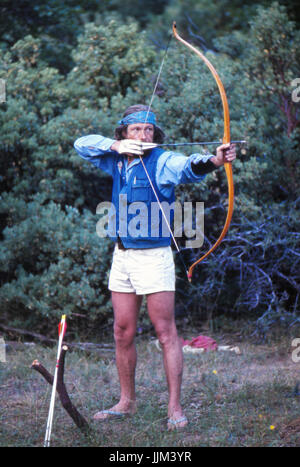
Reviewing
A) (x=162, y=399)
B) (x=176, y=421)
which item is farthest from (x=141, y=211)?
(x=162, y=399)

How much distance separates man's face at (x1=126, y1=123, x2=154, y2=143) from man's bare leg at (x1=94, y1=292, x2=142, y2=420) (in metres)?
0.98

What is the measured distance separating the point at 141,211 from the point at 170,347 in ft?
2.75

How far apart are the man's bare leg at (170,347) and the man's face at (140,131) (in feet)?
3.18

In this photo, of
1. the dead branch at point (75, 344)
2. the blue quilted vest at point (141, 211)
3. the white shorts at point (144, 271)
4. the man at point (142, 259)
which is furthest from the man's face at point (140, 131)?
the dead branch at point (75, 344)

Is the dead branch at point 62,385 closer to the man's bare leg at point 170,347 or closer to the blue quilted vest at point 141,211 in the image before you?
the man's bare leg at point 170,347

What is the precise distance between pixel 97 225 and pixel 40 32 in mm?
3811

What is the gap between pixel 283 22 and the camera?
685cm

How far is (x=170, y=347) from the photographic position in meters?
3.50

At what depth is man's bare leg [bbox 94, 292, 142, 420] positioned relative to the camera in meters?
3.64

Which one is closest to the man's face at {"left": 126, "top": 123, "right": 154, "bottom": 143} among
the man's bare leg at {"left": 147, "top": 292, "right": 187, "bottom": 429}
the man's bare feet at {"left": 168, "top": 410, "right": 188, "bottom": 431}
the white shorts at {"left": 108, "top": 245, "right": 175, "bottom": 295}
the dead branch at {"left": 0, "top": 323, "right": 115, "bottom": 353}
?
the white shorts at {"left": 108, "top": 245, "right": 175, "bottom": 295}

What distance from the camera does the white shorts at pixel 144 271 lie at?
11.5 ft

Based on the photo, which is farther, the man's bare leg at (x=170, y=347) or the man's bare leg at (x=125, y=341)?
the man's bare leg at (x=125, y=341)

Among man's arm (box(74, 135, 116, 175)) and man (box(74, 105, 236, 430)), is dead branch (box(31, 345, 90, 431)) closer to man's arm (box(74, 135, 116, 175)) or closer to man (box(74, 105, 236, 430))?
man (box(74, 105, 236, 430))

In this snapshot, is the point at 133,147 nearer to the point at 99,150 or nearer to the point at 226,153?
the point at 99,150
